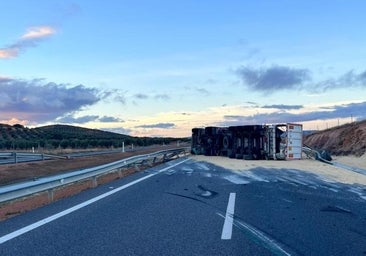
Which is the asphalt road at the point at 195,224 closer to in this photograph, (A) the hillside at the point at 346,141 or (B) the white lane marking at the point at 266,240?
(B) the white lane marking at the point at 266,240

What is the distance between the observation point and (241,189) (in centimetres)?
1424

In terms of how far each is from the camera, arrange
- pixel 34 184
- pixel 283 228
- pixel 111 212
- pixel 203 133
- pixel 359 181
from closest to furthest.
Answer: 1. pixel 283 228
2. pixel 111 212
3. pixel 34 184
4. pixel 359 181
5. pixel 203 133

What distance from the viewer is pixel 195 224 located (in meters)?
8.44

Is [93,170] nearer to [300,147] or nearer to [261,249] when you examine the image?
[261,249]

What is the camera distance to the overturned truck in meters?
32.6

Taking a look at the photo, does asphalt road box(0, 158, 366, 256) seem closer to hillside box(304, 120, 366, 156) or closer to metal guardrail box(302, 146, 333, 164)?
metal guardrail box(302, 146, 333, 164)

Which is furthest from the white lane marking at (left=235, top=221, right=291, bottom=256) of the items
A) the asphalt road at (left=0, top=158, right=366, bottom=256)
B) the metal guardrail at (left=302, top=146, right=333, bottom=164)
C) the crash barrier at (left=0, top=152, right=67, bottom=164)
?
the crash barrier at (left=0, top=152, right=67, bottom=164)

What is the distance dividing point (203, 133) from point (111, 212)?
106 feet

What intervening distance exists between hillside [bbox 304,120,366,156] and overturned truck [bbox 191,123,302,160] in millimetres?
7166

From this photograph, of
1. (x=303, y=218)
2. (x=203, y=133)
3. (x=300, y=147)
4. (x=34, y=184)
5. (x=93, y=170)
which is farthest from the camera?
(x=203, y=133)

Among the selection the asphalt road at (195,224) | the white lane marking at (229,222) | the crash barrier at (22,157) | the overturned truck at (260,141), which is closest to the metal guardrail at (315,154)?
the overturned truck at (260,141)

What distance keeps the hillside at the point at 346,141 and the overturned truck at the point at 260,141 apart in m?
7.17

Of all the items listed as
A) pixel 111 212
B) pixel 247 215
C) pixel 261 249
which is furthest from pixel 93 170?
pixel 261 249

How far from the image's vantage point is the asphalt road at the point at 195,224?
22.0 ft
